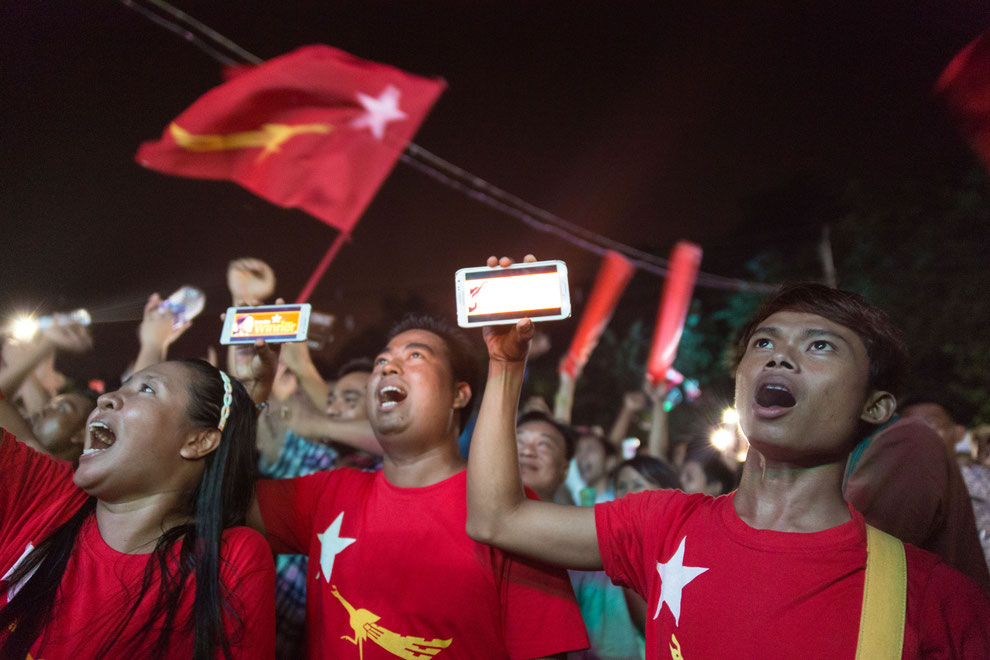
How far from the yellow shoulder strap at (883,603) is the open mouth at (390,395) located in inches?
70.4

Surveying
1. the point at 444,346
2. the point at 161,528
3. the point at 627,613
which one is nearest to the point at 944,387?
the point at 627,613

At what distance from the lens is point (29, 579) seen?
2182 millimetres

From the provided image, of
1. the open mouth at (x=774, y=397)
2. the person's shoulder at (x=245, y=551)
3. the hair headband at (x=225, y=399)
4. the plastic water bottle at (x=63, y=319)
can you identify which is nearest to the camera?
the open mouth at (x=774, y=397)

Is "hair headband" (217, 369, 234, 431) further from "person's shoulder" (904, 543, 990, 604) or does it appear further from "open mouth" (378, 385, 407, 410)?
"person's shoulder" (904, 543, 990, 604)

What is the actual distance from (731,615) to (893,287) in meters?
16.7

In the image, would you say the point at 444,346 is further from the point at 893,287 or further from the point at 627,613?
the point at 893,287

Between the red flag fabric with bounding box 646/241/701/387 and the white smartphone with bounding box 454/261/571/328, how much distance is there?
24.8 m

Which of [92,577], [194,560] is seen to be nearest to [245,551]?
[194,560]

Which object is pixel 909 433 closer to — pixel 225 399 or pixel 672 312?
pixel 225 399

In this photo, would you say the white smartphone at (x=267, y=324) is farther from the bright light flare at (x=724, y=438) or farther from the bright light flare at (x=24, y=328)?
the bright light flare at (x=724, y=438)

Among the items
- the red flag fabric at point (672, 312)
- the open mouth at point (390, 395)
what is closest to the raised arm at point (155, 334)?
the open mouth at point (390, 395)

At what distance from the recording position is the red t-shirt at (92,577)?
2.08 m

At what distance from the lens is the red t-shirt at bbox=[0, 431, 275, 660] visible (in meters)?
2.08

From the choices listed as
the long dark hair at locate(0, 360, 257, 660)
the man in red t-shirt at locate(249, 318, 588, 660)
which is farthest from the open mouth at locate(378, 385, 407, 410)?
the long dark hair at locate(0, 360, 257, 660)
